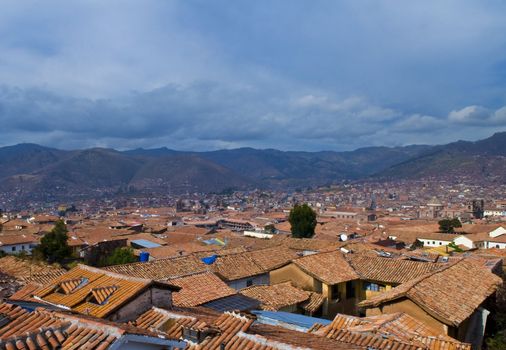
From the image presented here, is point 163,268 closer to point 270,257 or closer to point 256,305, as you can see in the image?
point 270,257

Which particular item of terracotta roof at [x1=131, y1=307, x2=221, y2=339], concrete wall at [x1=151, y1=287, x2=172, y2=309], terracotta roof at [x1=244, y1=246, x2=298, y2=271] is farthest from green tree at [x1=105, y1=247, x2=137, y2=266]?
terracotta roof at [x1=131, y1=307, x2=221, y2=339]

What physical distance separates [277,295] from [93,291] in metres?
8.51

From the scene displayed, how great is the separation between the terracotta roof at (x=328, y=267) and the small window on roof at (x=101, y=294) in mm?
10346

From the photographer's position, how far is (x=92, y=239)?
48312 millimetres

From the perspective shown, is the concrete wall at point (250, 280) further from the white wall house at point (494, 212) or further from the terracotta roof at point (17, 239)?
the white wall house at point (494, 212)

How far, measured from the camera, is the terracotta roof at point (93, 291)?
9.91m

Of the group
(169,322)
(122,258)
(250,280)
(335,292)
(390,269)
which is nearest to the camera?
(169,322)

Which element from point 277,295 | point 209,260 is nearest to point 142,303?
point 277,295

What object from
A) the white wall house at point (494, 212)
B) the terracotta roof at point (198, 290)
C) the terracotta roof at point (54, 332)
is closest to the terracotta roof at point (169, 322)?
the terracotta roof at point (54, 332)

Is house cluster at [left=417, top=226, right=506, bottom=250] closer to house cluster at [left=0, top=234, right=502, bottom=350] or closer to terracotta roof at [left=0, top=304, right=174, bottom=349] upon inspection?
house cluster at [left=0, top=234, right=502, bottom=350]

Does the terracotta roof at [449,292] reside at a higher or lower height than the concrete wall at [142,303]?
lower

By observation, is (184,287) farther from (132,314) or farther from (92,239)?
(92,239)

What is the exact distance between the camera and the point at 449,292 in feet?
46.1

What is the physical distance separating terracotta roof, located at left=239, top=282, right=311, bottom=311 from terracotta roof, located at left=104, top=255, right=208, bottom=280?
4531 millimetres
